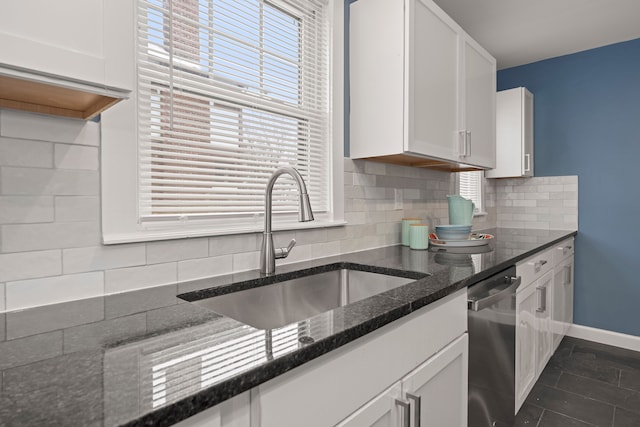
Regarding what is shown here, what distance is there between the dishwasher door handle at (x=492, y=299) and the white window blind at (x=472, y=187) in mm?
1608

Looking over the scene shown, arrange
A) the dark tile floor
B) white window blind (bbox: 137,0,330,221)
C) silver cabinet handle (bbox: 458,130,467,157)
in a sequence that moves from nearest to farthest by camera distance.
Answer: white window blind (bbox: 137,0,330,221) < the dark tile floor < silver cabinet handle (bbox: 458,130,467,157)

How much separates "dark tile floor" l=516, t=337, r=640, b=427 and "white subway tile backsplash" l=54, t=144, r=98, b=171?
238cm

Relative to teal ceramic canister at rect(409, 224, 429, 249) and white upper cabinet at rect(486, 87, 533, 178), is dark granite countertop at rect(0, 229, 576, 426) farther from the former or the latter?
white upper cabinet at rect(486, 87, 533, 178)

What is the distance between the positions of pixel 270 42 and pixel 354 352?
1377mm

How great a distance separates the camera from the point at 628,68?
307 centimetres

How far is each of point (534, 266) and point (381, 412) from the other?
1.64 m

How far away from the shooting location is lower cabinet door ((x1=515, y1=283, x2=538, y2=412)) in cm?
193

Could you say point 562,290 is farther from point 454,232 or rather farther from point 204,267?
point 204,267

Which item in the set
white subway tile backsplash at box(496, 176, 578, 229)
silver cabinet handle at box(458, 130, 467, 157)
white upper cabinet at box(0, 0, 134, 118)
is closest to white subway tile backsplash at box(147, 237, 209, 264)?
white upper cabinet at box(0, 0, 134, 118)

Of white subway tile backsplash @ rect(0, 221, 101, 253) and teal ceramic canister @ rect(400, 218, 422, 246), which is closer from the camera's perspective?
white subway tile backsplash @ rect(0, 221, 101, 253)

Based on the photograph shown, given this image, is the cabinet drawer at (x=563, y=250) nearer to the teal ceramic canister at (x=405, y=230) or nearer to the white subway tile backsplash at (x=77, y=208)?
the teal ceramic canister at (x=405, y=230)

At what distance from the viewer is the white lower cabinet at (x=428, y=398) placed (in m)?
0.94

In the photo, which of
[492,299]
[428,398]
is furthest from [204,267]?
[492,299]

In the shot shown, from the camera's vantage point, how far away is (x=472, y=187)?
3496mm
